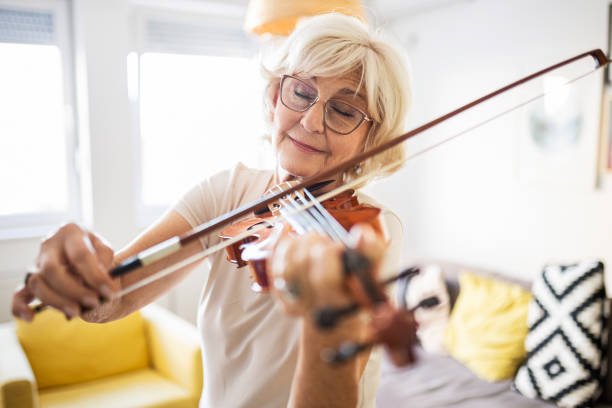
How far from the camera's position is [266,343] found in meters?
0.92

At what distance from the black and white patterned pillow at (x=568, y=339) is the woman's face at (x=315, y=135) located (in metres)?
1.63

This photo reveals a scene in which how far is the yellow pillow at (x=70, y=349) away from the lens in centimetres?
252

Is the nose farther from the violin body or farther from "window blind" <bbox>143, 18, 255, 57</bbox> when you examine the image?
"window blind" <bbox>143, 18, 255, 57</bbox>

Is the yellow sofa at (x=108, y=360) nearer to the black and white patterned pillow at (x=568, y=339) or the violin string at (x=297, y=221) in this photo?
the black and white patterned pillow at (x=568, y=339)

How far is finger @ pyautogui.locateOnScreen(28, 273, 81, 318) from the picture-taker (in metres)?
0.61

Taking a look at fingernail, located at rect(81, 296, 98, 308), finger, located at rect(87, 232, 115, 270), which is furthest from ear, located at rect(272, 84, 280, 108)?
fingernail, located at rect(81, 296, 98, 308)

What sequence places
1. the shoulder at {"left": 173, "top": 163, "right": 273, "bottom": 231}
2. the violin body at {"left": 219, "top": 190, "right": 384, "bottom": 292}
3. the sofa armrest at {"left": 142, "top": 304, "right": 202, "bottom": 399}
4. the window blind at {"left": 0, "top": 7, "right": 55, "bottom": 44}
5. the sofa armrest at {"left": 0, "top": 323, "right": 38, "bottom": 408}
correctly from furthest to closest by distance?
the window blind at {"left": 0, "top": 7, "right": 55, "bottom": 44}
the sofa armrest at {"left": 142, "top": 304, "right": 202, "bottom": 399}
the sofa armrest at {"left": 0, "top": 323, "right": 38, "bottom": 408}
the shoulder at {"left": 173, "top": 163, "right": 273, "bottom": 231}
the violin body at {"left": 219, "top": 190, "right": 384, "bottom": 292}

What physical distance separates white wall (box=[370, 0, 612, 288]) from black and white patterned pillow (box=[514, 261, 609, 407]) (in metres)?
0.48

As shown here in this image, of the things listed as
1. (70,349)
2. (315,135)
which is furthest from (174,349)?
(315,135)

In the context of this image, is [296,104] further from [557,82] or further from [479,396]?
[557,82]

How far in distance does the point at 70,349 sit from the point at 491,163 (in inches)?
102

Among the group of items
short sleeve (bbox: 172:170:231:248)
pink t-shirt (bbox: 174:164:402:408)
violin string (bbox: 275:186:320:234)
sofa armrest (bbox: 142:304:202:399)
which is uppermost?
short sleeve (bbox: 172:170:231:248)

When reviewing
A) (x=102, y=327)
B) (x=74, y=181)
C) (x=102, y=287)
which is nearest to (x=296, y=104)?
(x=102, y=287)

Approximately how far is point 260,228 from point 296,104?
0.26 m
